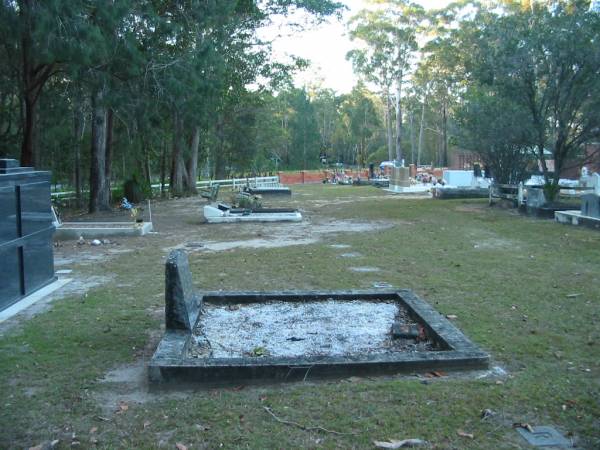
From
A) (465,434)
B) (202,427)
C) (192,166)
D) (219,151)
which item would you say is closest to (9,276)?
(202,427)

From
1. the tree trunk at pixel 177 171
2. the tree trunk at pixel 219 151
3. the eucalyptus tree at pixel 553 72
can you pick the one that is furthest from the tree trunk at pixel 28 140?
the tree trunk at pixel 219 151

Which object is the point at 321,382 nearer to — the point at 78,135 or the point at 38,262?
the point at 38,262

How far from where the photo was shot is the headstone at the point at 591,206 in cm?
1481

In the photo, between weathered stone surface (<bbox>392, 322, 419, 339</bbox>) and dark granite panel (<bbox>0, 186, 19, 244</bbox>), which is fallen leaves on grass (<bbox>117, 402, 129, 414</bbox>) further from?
dark granite panel (<bbox>0, 186, 19, 244</bbox>)

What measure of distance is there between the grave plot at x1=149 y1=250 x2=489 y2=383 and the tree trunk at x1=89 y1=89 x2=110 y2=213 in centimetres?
1479

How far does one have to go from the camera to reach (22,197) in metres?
7.34

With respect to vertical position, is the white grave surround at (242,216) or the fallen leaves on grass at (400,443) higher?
the white grave surround at (242,216)

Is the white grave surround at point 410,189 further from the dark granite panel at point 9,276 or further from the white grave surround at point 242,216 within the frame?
the dark granite panel at point 9,276

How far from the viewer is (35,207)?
7.80 m

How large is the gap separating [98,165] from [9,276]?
45.3 ft

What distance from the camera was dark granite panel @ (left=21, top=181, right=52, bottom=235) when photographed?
7437 mm

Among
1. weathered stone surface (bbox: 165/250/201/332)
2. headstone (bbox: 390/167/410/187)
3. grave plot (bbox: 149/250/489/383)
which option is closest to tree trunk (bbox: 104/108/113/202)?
grave plot (bbox: 149/250/489/383)

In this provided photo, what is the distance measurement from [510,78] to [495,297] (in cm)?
1393

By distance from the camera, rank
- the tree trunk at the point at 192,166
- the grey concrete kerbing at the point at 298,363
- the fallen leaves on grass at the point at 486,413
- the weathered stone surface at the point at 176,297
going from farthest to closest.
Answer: the tree trunk at the point at 192,166
the weathered stone surface at the point at 176,297
the grey concrete kerbing at the point at 298,363
the fallen leaves on grass at the point at 486,413
